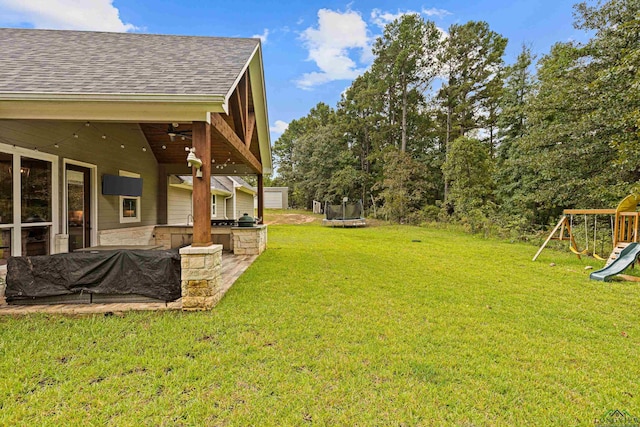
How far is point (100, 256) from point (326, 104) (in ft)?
113

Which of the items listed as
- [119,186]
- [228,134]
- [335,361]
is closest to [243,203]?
[119,186]

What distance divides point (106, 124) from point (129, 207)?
7.00 feet

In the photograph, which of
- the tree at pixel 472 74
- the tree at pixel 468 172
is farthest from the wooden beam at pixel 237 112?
the tree at pixel 472 74

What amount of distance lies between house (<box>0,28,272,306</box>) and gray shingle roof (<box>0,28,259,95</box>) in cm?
2

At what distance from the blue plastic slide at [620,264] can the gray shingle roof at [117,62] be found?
25.2ft

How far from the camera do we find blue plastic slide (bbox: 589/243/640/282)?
5.81m

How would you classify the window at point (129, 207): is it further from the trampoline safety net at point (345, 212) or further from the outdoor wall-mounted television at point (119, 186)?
the trampoline safety net at point (345, 212)

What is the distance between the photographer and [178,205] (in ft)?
34.7

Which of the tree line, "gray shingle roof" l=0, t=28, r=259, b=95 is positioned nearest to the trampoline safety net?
the tree line

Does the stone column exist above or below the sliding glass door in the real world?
below

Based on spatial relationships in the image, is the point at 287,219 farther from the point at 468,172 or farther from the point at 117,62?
the point at 117,62

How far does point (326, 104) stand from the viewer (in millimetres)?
35312

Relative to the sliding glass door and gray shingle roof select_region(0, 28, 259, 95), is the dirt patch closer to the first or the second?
gray shingle roof select_region(0, 28, 259, 95)

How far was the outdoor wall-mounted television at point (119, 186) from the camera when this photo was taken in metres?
6.66
